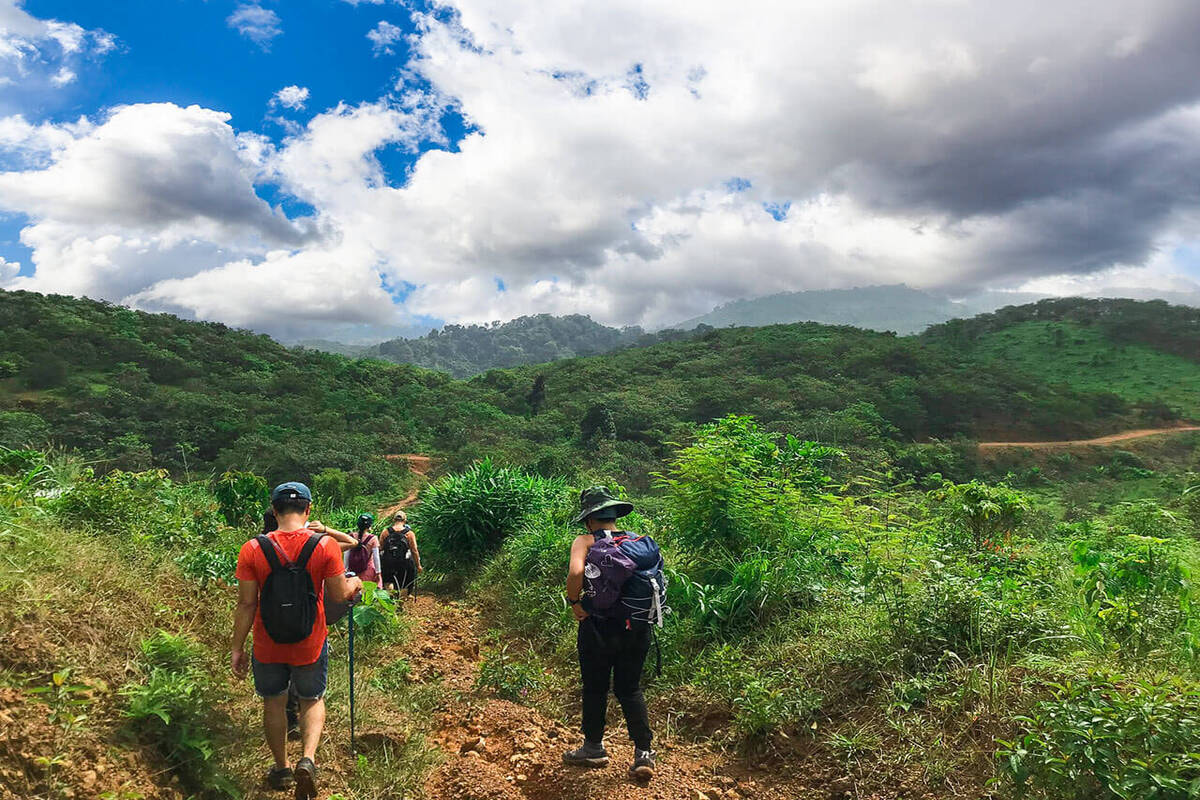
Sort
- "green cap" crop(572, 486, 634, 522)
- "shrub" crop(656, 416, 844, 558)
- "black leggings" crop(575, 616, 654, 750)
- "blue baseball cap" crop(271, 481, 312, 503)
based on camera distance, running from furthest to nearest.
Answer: "shrub" crop(656, 416, 844, 558) → "green cap" crop(572, 486, 634, 522) → "black leggings" crop(575, 616, 654, 750) → "blue baseball cap" crop(271, 481, 312, 503)

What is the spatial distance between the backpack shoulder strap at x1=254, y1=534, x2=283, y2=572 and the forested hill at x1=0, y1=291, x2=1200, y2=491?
1763cm

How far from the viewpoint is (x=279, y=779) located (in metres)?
2.98

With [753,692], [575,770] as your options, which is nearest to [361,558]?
[575,770]

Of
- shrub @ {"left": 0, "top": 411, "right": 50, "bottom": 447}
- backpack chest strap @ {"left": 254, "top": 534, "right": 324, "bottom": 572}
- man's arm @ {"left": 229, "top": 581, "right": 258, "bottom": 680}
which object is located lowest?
man's arm @ {"left": 229, "top": 581, "right": 258, "bottom": 680}

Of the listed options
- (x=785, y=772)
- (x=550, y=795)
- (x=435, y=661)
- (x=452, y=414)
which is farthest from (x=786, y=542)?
(x=452, y=414)

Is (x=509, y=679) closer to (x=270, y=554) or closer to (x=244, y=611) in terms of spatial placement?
(x=244, y=611)

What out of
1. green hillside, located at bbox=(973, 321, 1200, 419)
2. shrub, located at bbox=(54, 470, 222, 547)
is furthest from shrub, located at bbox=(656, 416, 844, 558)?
green hillside, located at bbox=(973, 321, 1200, 419)

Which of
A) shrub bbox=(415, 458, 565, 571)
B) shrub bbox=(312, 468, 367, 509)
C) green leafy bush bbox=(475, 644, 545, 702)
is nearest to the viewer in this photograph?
green leafy bush bbox=(475, 644, 545, 702)

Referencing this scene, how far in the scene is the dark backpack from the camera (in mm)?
3334

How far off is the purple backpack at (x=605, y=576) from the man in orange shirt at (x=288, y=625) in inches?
50.2

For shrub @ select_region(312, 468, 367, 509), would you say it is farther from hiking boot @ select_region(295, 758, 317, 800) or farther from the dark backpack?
the dark backpack

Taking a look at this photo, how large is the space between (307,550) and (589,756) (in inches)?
79.0

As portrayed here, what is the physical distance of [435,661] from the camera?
5469 mm

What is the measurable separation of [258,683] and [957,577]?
4.12 m
